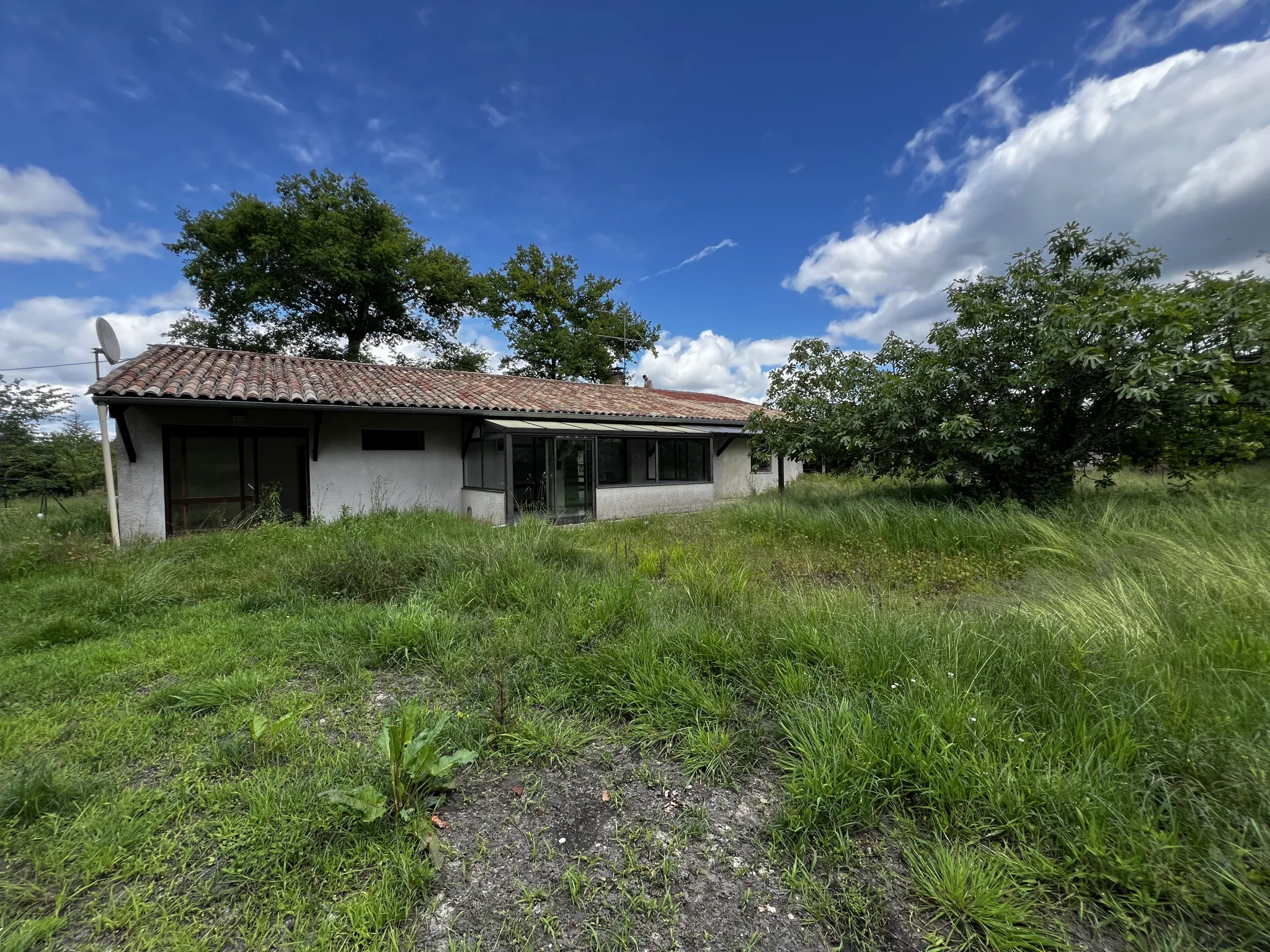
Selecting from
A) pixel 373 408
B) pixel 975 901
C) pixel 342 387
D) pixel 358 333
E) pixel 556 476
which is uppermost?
pixel 358 333

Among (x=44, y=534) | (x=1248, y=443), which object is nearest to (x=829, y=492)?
(x=1248, y=443)

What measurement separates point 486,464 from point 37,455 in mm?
12973

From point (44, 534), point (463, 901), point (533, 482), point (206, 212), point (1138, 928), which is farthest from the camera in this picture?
point (206, 212)

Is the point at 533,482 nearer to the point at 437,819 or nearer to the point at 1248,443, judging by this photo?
the point at 437,819

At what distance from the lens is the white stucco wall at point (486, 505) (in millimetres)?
10539

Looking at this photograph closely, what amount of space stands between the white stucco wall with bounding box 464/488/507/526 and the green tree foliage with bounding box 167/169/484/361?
1505cm

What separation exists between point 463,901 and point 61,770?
2.31m

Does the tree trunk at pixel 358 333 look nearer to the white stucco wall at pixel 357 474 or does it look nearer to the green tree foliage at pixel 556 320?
the green tree foliage at pixel 556 320

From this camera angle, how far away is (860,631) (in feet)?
10.5

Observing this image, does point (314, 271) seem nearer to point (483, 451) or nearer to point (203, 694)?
point (483, 451)

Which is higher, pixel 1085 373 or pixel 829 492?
pixel 1085 373

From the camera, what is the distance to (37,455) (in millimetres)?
13125

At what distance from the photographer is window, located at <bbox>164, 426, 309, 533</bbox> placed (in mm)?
8969

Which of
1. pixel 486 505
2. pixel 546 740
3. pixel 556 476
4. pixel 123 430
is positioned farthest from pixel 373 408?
pixel 546 740
